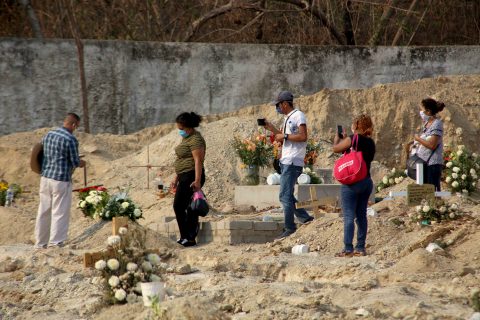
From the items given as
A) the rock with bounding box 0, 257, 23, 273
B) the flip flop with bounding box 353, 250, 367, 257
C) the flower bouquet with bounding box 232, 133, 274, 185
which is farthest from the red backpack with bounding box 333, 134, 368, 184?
the flower bouquet with bounding box 232, 133, 274, 185

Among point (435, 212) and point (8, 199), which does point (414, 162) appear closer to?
point (435, 212)

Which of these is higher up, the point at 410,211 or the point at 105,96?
the point at 105,96

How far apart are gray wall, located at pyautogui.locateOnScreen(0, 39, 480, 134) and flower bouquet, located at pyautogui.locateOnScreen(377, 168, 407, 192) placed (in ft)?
15.8

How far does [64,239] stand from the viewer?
1280 cm

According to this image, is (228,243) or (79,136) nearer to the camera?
(228,243)

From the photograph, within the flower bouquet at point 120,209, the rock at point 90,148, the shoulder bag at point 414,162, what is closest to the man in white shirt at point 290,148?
the shoulder bag at point 414,162

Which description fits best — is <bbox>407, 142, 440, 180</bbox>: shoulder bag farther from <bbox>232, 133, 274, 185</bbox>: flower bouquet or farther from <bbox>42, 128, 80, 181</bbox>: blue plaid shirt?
<bbox>42, 128, 80, 181</bbox>: blue plaid shirt

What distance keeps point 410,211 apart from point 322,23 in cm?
1183

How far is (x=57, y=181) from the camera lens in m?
12.6


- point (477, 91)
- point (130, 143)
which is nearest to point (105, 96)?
point (130, 143)

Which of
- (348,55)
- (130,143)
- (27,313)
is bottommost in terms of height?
(27,313)

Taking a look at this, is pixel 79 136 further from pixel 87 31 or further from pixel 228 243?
pixel 228 243

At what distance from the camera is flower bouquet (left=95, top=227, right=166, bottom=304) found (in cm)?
866

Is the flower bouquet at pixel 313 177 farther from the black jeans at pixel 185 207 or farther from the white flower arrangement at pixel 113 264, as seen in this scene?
the white flower arrangement at pixel 113 264
